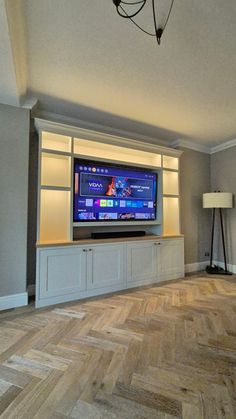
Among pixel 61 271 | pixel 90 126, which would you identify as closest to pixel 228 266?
pixel 61 271

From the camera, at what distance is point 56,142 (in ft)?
9.89

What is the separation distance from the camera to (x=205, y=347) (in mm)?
1765

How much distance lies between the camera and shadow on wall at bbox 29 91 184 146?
9.41 ft

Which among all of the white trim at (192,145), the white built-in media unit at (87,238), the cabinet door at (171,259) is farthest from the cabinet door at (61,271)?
the white trim at (192,145)

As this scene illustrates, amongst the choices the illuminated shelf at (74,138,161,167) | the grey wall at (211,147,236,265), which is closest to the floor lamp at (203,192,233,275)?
the grey wall at (211,147,236,265)

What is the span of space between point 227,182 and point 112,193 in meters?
2.54

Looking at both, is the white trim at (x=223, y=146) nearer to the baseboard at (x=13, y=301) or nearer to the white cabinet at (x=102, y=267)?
the white cabinet at (x=102, y=267)

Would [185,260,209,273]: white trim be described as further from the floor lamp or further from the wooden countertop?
the wooden countertop

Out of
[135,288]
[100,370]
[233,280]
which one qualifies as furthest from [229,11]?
[233,280]

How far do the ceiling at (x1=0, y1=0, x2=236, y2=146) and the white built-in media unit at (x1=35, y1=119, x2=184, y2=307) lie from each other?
0.43m

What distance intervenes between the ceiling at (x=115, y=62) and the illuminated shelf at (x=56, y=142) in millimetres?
449

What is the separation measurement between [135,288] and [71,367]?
1.79 m

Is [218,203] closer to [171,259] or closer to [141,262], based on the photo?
[171,259]

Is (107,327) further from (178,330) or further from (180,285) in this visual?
(180,285)
